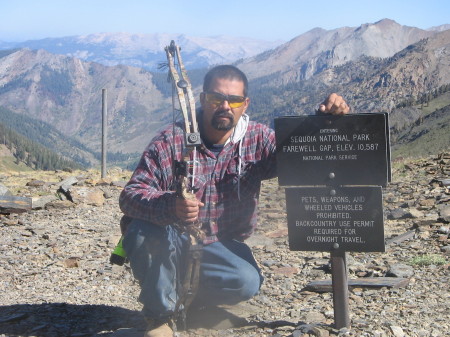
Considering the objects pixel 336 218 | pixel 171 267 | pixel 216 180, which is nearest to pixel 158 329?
pixel 171 267

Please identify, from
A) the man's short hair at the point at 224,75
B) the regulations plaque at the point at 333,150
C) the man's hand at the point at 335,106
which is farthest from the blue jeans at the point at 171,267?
the man's hand at the point at 335,106

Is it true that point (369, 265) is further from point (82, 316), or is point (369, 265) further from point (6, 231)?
point (6, 231)

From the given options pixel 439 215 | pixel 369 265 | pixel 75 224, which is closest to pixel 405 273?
pixel 369 265

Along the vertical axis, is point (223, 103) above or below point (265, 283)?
above

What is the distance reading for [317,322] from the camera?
14.6 ft

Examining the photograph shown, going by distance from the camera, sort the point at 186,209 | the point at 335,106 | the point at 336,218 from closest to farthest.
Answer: the point at 186,209, the point at 335,106, the point at 336,218

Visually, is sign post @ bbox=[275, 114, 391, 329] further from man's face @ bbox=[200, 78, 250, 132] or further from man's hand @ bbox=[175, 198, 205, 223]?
man's hand @ bbox=[175, 198, 205, 223]

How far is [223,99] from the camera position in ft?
13.6

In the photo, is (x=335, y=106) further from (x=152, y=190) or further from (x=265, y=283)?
(x=265, y=283)

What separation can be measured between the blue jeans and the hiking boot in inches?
2.6

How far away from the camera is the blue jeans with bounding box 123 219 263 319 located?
153 inches

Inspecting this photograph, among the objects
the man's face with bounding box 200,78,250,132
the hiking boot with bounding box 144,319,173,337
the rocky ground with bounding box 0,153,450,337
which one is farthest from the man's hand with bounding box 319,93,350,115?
the hiking boot with bounding box 144,319,173,337

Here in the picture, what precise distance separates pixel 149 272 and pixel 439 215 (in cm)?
517

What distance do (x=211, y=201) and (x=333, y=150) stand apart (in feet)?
3.15
